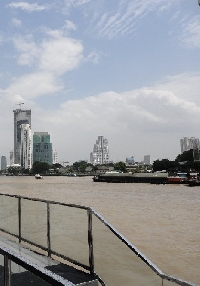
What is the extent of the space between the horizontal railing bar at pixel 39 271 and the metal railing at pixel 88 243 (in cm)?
243

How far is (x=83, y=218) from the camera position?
5016 mm

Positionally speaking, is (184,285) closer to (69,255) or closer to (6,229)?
(69,255)

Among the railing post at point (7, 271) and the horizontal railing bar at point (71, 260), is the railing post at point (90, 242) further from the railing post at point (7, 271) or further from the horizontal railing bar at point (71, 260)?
the railing post at point (7, 271)

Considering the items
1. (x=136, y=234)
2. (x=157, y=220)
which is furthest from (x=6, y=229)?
(x=157, y=220)

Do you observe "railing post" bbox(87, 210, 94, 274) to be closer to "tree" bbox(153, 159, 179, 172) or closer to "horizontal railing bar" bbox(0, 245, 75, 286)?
"horizontal railing bar" bbox(0, 245, 75, 286)

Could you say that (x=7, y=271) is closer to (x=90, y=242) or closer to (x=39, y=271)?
(x=39, y=271)

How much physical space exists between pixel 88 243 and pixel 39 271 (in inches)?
124

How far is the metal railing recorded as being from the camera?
471cm

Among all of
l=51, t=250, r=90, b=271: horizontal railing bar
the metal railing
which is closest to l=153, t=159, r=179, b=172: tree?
the metal railing

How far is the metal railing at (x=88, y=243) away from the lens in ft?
15.5

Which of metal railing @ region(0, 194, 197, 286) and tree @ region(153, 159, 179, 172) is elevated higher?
tree @ region(153, 159, 179, 172)

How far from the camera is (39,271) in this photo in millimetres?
1863

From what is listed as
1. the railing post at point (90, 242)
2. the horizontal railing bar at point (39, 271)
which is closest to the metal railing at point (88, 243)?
the railing post at point (90, 242)

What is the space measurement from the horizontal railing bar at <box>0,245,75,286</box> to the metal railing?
7.98 ft
